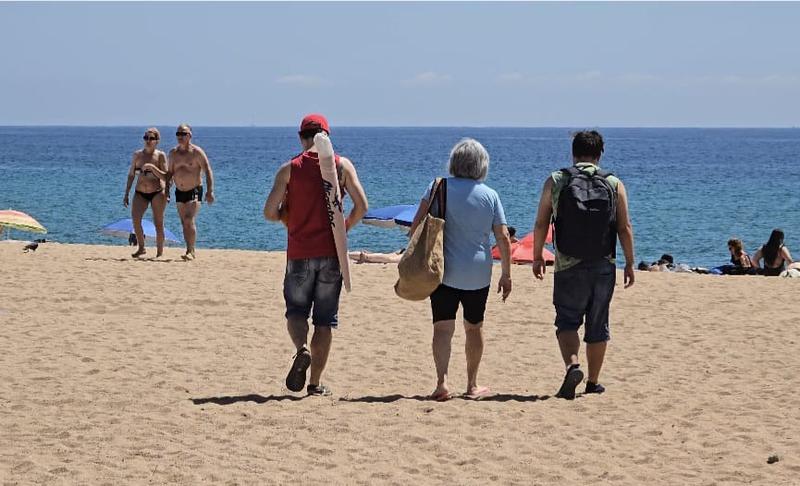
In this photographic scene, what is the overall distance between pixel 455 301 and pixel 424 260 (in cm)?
37

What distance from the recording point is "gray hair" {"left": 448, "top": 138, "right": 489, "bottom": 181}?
714 cm

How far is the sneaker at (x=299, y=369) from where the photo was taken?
23.8ft

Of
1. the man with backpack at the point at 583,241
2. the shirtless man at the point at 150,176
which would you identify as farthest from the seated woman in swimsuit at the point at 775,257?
the man with backpack at the point at 583,241

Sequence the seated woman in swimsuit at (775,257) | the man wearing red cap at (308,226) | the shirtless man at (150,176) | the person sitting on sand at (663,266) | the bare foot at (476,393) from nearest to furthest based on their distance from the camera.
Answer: the man wearing red cap at (308,226)
the bare foot at (476,393)
the shirtless man at (150,176)
the seated woman in swimsuit at (775,257)
the person sitting on sand at (663,266)

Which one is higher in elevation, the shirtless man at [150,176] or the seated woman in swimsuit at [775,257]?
the shirtless man at [150,176]

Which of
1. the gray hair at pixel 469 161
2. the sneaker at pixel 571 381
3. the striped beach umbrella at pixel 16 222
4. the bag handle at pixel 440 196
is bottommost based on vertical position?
the striped beach umbrella at pixel 16 222

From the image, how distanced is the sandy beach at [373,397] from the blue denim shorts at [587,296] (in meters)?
0.45

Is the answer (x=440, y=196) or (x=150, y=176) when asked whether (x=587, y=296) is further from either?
(x=150, y=176)

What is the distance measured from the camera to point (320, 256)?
7172 millimetres

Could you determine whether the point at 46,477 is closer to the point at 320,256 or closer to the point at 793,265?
the point at 320,256

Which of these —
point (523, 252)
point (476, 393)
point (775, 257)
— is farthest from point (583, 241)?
point (523, 252)

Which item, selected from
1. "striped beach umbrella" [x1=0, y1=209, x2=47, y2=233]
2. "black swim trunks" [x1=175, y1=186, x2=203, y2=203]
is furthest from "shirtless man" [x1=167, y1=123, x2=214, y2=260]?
"striped beach umbrella" [x1=0, y1=209, x2=47, y2=233]

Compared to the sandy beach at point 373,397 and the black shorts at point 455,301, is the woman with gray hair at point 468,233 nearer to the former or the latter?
the black shorts at point 455,301

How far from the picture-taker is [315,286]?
724cm
